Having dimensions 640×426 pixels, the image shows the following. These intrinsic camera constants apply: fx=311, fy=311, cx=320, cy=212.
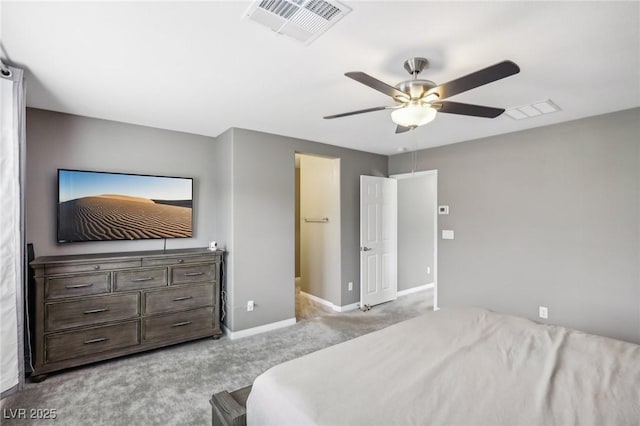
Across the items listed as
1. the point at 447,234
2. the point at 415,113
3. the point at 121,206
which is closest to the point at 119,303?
the point at 121,206

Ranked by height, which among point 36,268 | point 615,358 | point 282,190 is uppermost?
point 282,190

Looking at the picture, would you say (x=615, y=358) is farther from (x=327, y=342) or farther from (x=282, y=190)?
(x=282, y=190)

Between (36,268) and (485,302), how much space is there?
15.8 feet

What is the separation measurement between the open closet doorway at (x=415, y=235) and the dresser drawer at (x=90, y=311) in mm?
4067

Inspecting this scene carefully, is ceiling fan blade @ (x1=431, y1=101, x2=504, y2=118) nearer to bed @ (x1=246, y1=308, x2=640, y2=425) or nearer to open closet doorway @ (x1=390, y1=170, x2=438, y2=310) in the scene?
bed @ (x1=246, y1=308, x2=640, y2=425)

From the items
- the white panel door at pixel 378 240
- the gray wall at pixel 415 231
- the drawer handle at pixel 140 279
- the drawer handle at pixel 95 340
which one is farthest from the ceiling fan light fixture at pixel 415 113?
the gray wall at pixel 415 231

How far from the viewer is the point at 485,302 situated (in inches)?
159

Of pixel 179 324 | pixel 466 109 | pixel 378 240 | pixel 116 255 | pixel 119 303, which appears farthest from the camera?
pixel 378 240

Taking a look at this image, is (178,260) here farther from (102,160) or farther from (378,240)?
(378,240)

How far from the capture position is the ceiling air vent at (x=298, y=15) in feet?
5.02

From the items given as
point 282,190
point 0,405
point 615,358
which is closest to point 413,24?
point 615,358

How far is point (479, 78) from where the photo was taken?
1.67 meters

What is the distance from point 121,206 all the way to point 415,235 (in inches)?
182

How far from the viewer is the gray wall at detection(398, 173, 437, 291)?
5.59 m
